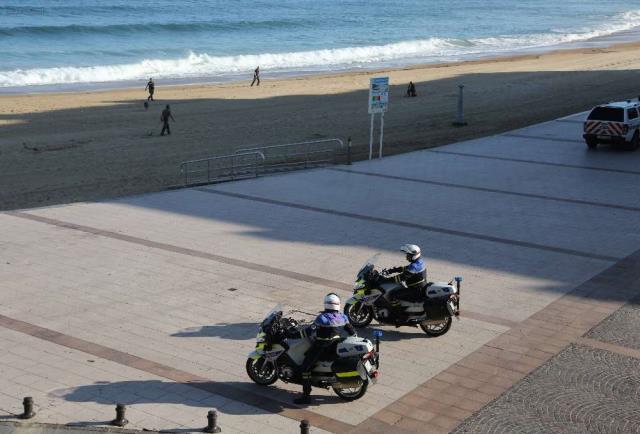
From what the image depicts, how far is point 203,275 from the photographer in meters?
16.5

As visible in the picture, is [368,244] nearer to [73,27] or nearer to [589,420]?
[589,420]

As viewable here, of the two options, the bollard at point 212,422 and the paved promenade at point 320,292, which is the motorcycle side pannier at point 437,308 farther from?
the bollard at point 212,422

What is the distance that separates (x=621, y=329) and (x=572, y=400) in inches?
119

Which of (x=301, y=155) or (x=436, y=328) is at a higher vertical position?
(x=301, y=155)

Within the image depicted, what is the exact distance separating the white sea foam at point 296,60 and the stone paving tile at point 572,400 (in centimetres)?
4824

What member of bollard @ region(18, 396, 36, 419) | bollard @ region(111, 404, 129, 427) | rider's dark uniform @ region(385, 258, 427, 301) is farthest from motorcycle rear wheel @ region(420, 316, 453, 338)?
bollard @ region(18, 396, 36, 419)

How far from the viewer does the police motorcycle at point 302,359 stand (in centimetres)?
1149

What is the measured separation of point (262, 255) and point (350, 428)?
23.7 feet

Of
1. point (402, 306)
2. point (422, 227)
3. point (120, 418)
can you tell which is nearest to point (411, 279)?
point (402, 306)

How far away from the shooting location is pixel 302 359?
1175cm

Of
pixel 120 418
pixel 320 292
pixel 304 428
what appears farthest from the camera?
pixel 320 292

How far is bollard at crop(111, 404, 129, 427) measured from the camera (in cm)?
1045

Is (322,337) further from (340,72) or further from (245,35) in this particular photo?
(245,35)

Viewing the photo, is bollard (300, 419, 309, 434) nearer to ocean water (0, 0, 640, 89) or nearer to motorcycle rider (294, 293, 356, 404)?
motorcycle rider (294, 293, 356, 404)
